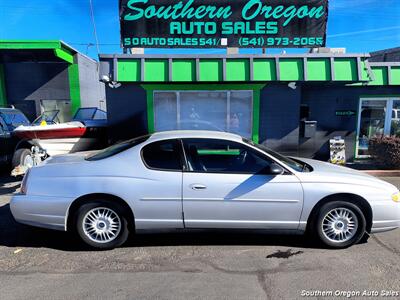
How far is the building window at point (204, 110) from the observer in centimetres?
895

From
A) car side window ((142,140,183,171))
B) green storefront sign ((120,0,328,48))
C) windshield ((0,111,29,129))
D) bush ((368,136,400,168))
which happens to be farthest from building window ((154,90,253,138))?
car side window ((142,140,183,171))

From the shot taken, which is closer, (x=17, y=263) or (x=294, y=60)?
(x=17, y=263)

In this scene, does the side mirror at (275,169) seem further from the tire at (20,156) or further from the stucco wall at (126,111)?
the tire at (20,156)

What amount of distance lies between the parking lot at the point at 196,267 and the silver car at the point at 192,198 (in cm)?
30

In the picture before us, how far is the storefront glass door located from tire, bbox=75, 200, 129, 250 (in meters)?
8.49

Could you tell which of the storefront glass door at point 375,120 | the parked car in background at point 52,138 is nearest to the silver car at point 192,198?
the parked car in background at point 52,138

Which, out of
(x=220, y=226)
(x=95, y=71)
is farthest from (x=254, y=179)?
(x=95, y=71)

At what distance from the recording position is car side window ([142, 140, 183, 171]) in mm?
4137

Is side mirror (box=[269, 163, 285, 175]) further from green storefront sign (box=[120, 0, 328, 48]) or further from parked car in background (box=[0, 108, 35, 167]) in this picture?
parked car in background (box=[0, 108, 35, 167])

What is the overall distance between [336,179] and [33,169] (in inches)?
155

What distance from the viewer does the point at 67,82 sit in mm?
18828

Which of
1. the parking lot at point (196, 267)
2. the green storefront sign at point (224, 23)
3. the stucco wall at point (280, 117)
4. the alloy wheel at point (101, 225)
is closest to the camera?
the parking lot at point (196, 267)

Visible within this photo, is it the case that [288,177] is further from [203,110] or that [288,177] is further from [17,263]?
[203,110]

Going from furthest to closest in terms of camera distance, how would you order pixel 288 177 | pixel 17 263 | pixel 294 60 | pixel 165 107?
pixel 165 107
pixel 294 60
pixel 288 177
pixel 17 263
